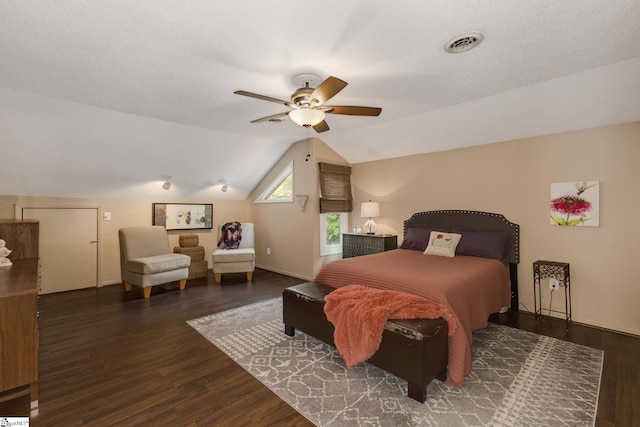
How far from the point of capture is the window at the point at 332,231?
541 centimetres

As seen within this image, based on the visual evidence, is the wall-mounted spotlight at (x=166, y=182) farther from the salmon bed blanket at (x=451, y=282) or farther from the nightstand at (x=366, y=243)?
the salmon bed blanket at (x=451, y=282)

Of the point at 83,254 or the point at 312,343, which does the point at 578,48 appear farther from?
the point at 83,254

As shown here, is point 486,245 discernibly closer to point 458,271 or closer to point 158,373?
point 458,271

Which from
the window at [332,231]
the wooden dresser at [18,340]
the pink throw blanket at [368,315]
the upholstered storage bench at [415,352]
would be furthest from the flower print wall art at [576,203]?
the wooden dresser at [18,340]

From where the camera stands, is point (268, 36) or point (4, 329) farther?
point (268, 36)

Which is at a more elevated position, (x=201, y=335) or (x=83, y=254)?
(x=83, y=254)

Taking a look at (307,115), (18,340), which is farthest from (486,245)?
(18,340)

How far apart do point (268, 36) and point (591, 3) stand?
197cm

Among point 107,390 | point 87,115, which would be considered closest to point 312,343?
point 107,390

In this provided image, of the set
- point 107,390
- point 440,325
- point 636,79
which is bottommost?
point 107,390

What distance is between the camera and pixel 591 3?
1.75m

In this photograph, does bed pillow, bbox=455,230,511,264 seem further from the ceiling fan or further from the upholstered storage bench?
the ceiling fan

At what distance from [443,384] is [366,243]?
290 cm

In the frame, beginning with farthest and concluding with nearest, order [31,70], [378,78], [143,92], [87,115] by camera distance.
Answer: [87,115] < [143,92] < [378,78] < [31,70]
